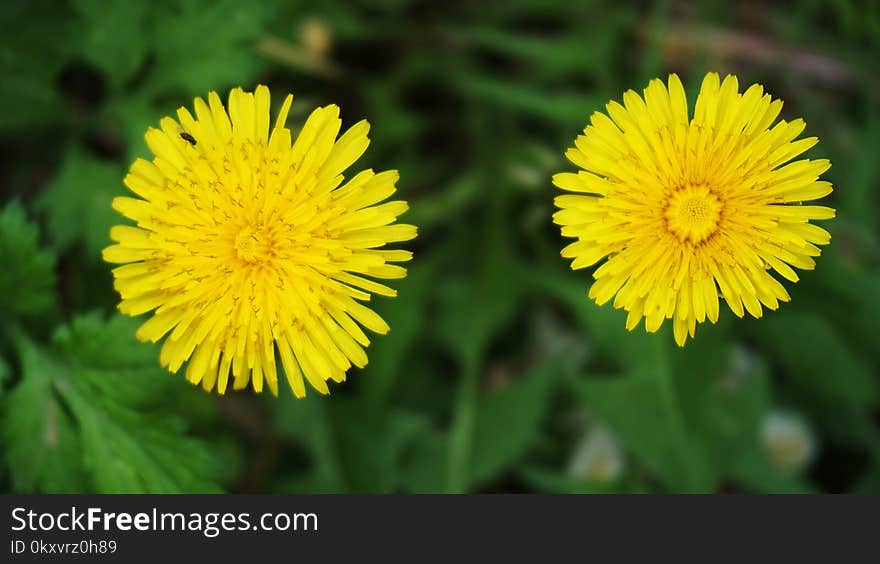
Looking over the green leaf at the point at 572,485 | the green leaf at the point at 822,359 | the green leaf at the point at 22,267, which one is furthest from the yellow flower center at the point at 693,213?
the green leaf at the point at 22,267

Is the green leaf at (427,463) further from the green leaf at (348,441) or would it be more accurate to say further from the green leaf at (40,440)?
the green leaf at (40,440)

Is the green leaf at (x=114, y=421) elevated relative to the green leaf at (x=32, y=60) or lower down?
lower down

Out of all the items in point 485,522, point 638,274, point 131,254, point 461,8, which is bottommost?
point 485,522

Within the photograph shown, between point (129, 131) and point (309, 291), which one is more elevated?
point (129, 131)

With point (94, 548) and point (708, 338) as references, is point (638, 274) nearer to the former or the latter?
point (708, 338)

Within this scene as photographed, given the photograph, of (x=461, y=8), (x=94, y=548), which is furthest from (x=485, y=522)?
(x=461, y=8)

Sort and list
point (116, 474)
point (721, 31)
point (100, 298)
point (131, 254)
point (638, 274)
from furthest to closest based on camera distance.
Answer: point (721, 31) → point (100, 298) → point (116, 474) → point (131, 254) → point (638, 274)

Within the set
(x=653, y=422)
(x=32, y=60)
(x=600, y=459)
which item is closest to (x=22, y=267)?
(x=32, y=60)

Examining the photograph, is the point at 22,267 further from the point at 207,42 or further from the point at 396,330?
the point at 396,330

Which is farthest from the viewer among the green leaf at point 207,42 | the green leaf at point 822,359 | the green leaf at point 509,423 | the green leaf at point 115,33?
the green leaf at point 822,359
